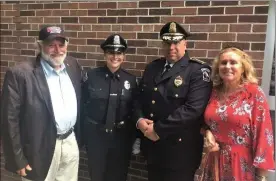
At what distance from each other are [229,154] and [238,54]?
0.72 m

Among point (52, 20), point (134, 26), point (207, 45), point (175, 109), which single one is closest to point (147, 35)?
point (134, 26)

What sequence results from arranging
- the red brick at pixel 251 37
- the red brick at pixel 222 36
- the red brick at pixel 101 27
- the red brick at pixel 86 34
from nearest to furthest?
the red brick at pixel 251 37, the red brick at pixel 222 36, the red brick at pixel 101 27, the red brick at pixel 86 34

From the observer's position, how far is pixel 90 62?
3479 millimetres

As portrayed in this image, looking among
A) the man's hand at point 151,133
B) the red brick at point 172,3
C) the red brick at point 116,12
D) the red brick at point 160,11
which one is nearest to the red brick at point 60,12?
the red brick at point 116,12

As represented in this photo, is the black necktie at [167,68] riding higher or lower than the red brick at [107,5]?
lower

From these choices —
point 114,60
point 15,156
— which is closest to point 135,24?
point 114,60

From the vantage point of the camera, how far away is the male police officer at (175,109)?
2.40 metres

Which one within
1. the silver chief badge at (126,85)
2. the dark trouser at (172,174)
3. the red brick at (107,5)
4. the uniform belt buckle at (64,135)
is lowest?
the dark trouser at (172,174)

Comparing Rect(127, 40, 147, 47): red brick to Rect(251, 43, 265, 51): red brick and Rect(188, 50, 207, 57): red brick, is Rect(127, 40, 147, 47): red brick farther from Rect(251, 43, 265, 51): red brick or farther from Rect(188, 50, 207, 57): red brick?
Rect(251, 43, 265, 51): red brick

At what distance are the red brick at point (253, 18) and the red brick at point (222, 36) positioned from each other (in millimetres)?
143

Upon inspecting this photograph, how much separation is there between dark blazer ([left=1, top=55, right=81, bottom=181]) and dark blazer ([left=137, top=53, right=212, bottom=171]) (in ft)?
2.65

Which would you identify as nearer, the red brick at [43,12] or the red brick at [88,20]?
the red brick at [88,20]

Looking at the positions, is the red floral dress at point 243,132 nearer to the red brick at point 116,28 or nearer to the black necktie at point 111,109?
the black necktie at point 111,109

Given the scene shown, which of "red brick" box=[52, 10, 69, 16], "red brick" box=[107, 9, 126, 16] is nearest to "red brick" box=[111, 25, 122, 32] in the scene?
"red brick" box=[107, 9, 126, 16]
